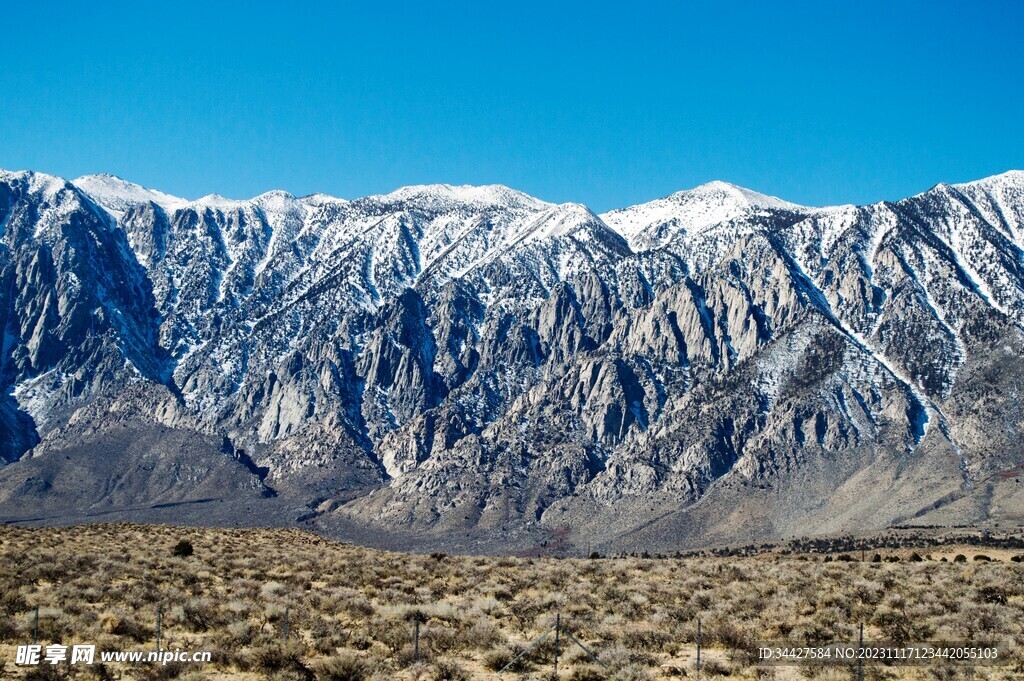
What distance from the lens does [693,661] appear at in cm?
2656

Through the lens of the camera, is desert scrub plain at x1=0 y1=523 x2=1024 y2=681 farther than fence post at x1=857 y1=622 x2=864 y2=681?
Yes

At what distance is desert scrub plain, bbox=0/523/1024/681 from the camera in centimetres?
2530

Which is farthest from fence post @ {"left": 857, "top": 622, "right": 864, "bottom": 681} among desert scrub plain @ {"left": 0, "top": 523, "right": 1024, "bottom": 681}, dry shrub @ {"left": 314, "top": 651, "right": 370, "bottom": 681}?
dry shrub @ {"left": 314, "top": 651, "right": 370, "bottom": 681}

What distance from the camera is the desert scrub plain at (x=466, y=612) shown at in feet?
83.0

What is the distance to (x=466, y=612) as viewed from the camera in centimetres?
3164

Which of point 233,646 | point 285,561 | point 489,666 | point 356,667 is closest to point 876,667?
point 489,666

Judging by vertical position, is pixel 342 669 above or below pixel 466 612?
below

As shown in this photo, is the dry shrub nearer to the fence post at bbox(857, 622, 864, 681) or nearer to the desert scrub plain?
the desert scrub plain

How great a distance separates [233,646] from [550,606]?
431 inches
